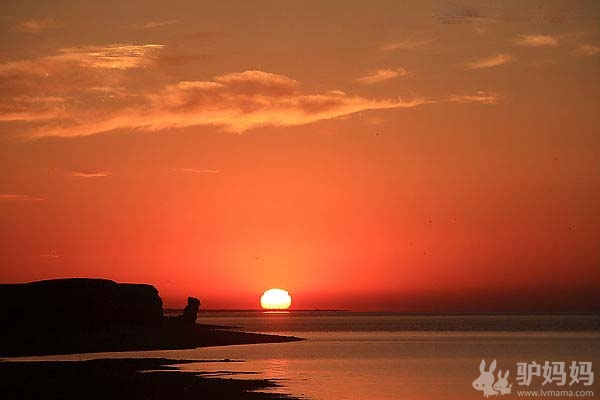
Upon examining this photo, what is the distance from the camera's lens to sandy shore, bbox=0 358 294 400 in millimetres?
48031

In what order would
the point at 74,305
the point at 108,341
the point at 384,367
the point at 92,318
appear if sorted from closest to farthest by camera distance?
1. the point at 384,367
2. the point at 108,341
3. the point at 74,305
4. the point at 92,318

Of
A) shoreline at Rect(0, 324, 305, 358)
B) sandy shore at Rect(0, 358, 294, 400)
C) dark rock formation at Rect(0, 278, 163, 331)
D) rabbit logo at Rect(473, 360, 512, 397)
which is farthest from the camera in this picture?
dark rock formation at Rect(0, 278, 163, 331)

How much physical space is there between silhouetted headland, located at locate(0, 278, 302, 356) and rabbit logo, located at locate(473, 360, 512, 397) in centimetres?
3558

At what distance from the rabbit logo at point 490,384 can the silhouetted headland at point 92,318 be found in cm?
3558

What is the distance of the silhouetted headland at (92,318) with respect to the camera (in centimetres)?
9775

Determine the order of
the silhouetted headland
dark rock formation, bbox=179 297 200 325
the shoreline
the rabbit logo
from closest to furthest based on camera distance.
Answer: the rabbit logo < the shoreline < the silhouetted headland < dark rock formation, bbox=179 297 200 325

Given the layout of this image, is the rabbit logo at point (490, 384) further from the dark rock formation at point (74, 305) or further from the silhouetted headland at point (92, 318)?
the dark rock formation at point (74, 305)

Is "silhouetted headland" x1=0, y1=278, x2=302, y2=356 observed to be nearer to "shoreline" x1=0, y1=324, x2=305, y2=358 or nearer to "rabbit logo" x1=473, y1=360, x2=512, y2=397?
"shoreline" x1=0, y1=324, x2=305, y2=358

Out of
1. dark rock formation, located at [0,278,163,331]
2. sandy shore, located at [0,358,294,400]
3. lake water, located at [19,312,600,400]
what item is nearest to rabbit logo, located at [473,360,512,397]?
lake water, located at [19,312,600,400]

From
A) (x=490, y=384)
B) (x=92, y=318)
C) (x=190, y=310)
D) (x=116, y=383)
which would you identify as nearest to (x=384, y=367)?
(x=490, y=384)

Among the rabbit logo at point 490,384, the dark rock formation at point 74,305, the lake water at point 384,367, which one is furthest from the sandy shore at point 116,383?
the dark rock formation at point 74,305

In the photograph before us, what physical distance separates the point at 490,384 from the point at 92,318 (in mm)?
60581

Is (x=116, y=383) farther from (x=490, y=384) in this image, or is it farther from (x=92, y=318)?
(x=92, y=318)

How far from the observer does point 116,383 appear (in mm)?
53312
